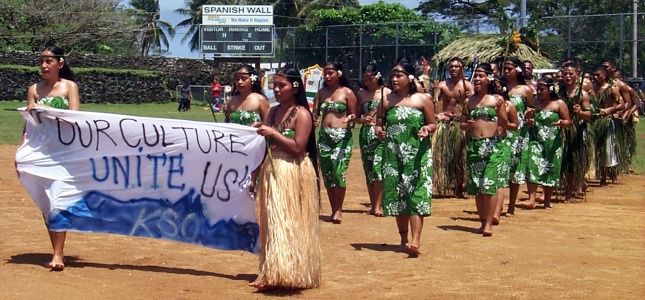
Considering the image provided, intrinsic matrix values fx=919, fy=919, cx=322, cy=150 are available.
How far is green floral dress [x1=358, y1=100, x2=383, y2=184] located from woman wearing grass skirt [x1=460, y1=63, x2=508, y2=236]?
1.19 meters

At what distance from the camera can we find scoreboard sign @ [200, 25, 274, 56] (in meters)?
38.6

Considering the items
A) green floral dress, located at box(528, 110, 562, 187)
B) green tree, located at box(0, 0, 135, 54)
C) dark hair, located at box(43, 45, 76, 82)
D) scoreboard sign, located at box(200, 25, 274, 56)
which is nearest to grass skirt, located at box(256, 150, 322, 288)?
dark hair, located at box(43, 45, 76, 82)

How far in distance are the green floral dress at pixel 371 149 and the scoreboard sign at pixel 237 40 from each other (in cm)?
2862

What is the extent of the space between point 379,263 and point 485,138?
86.9 inches

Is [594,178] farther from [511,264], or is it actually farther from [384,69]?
[384,69]

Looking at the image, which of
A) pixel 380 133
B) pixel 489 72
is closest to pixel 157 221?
pixel 380 133

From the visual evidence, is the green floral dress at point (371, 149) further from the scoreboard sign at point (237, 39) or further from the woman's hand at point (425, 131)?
the scoreboard sign at point (237, 39)

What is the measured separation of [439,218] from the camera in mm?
10555

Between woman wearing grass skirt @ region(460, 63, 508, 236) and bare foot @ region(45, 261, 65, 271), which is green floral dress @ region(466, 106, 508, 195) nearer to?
woman wearing grass skirt @ region(460, 63, 508, 236)

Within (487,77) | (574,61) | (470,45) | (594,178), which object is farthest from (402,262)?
(594,178)

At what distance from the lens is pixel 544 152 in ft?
37.3

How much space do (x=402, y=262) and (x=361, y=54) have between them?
26.5 metres

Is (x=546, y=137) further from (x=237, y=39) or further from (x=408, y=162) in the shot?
(x=237, y=39)

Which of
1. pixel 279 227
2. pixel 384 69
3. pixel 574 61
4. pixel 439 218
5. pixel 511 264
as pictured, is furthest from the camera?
pixel 384 69
